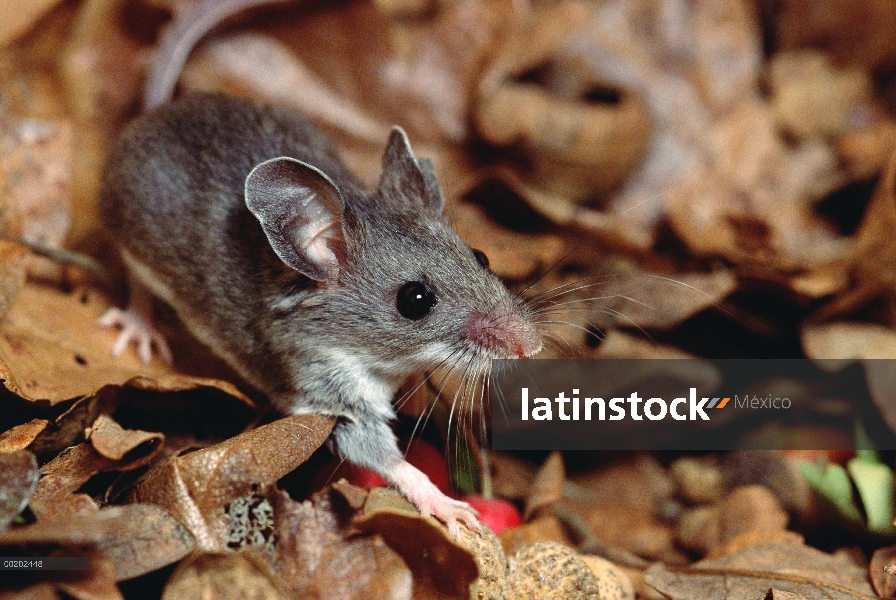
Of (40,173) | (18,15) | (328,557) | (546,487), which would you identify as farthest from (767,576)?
(18,15)

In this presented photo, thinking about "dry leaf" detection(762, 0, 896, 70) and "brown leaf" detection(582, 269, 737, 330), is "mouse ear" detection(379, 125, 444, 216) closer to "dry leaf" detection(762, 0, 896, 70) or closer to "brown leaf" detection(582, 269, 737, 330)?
"brown leaf" detection(582, 269, 737, 330)

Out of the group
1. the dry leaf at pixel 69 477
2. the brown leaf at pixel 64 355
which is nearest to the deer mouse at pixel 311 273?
the brown leaf at pixel 64 355

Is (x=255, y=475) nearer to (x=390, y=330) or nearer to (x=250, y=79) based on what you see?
(x=390, y=330)

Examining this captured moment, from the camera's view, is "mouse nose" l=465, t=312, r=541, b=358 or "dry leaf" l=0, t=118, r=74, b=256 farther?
"dry leaf" l=0, t=118, r=74, b=256

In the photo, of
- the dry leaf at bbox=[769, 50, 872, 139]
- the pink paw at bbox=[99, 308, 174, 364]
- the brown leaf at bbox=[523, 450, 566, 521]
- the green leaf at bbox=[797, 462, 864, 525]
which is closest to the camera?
the green leaf at bbox=[797, 462, 864, 525]

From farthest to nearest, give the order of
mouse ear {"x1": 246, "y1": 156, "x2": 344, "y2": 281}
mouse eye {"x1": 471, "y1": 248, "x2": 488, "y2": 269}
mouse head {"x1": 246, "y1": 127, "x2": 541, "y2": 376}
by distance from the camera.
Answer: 1. mouse eye {"x1": 471, "y1": 248, "x2": 488, "y2": 269}
2. mouse head {"x1": 246, "y1": 127, "x2": 541, "y2": 376}
3. mouse ear {"x1": 246, "y1": 156, "x2": 344, "y2": 281}

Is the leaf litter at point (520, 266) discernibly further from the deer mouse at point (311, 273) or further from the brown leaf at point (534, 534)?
the deer mouse at point (311, 273)

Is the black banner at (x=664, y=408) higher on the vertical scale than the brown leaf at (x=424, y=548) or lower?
higher

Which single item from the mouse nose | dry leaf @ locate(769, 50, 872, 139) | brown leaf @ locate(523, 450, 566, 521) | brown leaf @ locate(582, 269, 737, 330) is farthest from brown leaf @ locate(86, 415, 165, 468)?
dry leaf @ locate(769, 50, 872, 139)
